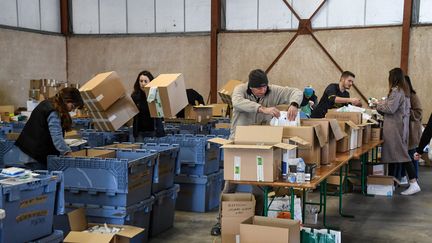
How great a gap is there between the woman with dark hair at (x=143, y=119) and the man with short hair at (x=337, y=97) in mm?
2035

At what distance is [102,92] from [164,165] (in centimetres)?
123

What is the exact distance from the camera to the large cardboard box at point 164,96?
15.4 feet

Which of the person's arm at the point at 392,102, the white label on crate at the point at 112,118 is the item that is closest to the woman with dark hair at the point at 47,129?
the white label on crate at the point at 112,118

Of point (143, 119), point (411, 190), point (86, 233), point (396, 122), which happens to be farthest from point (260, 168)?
point (411, 190)

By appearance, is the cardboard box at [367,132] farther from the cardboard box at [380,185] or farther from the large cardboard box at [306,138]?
the large cardboard box at [306,138]

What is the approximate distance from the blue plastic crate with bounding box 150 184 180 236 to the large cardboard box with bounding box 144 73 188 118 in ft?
2.99

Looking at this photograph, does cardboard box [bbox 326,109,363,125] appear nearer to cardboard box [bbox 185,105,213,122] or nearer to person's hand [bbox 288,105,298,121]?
person's hand [bbox 288,105,298,121]

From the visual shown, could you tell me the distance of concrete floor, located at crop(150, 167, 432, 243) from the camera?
157 inches

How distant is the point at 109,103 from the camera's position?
480cm

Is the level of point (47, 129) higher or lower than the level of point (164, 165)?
higher

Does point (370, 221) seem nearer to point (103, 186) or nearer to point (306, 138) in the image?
point (306, 138)

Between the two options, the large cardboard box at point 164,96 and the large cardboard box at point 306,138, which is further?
the large cardboard box at point 164,96

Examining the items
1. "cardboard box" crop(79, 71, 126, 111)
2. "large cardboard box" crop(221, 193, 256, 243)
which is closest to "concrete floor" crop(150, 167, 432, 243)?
"large cardboard box" crop(221, 193, 256, 243)

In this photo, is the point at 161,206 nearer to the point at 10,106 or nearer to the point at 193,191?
the point at 193,191
